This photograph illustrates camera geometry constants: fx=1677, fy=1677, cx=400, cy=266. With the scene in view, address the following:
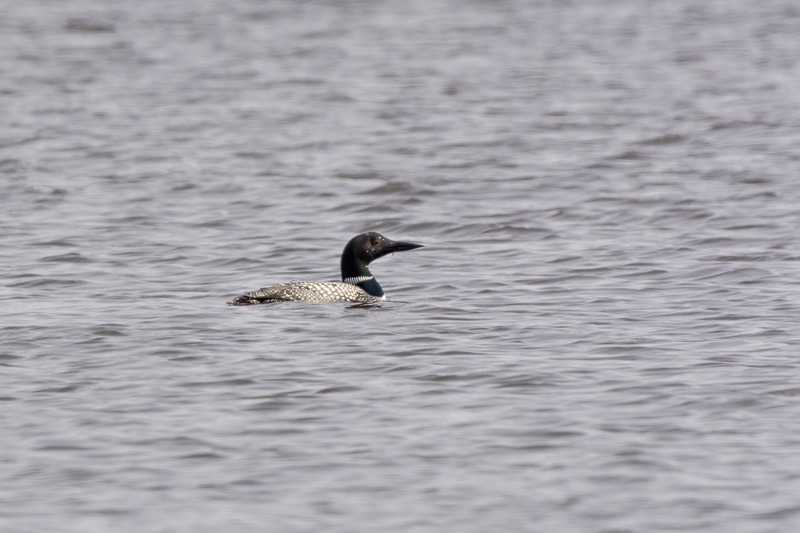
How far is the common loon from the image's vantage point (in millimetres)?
12961

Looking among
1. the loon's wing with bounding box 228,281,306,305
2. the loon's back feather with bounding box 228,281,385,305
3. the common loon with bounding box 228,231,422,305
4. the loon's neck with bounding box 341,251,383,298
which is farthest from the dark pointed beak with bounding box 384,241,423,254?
the loon's wing with bounding box 228,281,306,305

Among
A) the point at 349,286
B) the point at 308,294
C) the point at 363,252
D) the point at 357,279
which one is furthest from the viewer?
the point at 363,252

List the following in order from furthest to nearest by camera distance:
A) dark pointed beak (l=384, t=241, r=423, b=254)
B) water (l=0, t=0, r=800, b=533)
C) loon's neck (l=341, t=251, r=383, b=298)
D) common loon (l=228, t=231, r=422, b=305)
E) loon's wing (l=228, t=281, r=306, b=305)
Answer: dark pointed beak (l=384, t=241, r=423, b=254), loon's neck (l=341, t=251, r=383, b=298), common loon (l=228, t=231, r=422, b=305), loon's wing (l=228, t=281, r=306, b=305), water (l=0, t=0, r=800, b=533)

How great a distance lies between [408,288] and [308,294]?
1355 mm

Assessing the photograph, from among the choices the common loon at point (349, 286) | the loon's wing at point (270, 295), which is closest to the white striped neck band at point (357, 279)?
the common loon at point (349, 286)

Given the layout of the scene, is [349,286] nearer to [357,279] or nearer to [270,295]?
[357,279]

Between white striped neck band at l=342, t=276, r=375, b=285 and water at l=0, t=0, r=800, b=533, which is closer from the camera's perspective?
water at l=0, t=0, r=800, b=533

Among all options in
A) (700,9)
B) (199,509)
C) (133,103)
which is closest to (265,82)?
(133,103)

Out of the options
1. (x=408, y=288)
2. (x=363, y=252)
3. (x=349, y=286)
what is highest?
(x=363, y=252)

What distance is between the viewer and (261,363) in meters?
10.9

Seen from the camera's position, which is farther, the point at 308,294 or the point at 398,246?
the point at 398,246

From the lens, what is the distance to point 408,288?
46.7ft

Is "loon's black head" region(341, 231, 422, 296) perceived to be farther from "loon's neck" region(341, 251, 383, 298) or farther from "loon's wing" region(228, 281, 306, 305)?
"loon's wing" region(228, 281, 306, 305)

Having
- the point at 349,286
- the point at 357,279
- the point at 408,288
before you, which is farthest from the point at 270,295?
the point at 408,288
